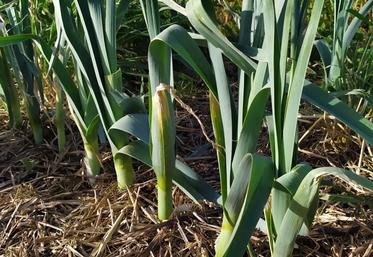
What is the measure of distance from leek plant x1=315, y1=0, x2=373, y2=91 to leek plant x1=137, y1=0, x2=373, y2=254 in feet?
0.98

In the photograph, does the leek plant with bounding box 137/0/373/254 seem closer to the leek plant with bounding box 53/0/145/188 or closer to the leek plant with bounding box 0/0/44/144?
the leek plant with bounding box 53/0/145/188

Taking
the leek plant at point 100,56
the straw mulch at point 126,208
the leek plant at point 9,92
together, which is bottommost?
the straw mulch at point 126,208

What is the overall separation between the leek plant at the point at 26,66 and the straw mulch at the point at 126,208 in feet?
0.27

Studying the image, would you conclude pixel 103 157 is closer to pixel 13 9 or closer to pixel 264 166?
pixel 13 9

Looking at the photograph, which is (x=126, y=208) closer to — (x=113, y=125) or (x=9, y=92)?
(x=113, y=125)

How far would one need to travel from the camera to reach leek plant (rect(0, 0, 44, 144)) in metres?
1.49

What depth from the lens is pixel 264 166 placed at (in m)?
1.02

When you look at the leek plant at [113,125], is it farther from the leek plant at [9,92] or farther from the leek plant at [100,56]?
the leek plant at [9,92]

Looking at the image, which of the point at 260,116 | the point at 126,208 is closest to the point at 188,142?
the point at 126,208

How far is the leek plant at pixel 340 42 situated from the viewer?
4.59ft

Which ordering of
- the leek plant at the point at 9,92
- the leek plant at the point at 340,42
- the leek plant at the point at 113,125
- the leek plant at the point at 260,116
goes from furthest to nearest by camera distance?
the leek plant at the point at 9,92, the leek plant at the point at 340,42, the leek plant at the point at 113,125, the leek plant at the point at 260,116

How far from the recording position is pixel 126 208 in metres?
1.39

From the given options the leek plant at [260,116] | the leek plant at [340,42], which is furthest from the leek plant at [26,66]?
the leek plant at [340,42]

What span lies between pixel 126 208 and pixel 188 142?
1.02 ft
